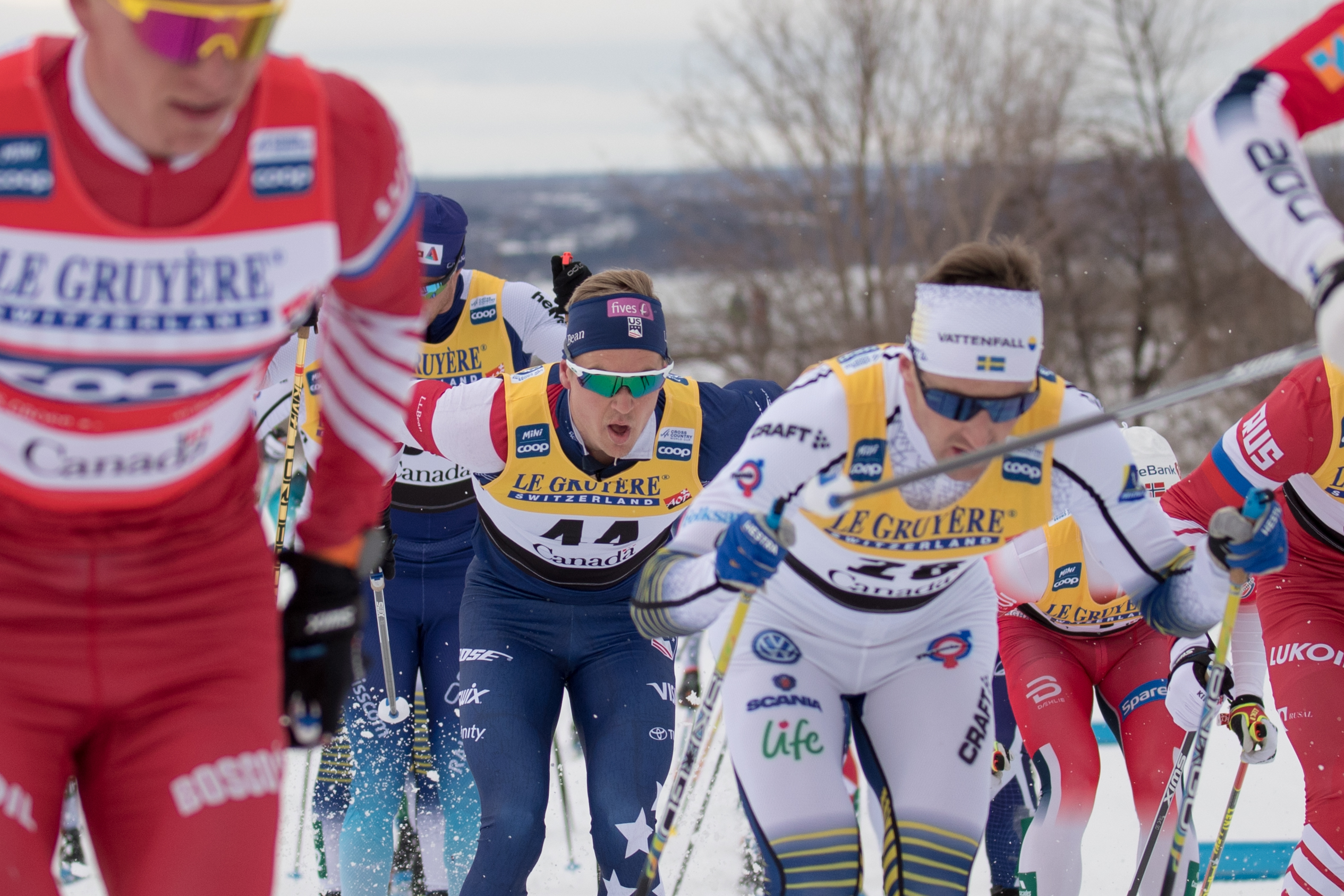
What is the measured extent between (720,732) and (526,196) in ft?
146

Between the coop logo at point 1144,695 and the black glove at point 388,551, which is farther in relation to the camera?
the black glove at point 388,551

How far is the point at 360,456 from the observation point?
8.25ft

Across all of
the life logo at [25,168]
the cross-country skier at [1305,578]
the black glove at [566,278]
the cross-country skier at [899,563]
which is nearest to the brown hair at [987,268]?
the cross-country skier at [899,563]

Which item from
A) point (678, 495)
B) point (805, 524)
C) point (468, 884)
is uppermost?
point (805, 524)

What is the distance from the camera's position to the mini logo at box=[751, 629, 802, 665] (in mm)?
3482

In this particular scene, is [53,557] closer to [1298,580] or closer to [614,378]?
[614,378]

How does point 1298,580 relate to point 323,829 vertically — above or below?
above

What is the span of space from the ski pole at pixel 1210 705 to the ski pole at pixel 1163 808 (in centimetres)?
17

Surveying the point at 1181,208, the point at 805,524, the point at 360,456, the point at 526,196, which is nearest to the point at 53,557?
the point at 360,456

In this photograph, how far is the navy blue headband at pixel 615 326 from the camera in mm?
4242

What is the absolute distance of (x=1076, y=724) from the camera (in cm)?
490

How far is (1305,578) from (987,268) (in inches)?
76.6

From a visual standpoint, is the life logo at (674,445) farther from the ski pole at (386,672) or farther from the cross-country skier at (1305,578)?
the cross-country skier at (1305,578)

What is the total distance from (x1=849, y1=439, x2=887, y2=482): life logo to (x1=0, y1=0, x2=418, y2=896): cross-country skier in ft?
4.35
